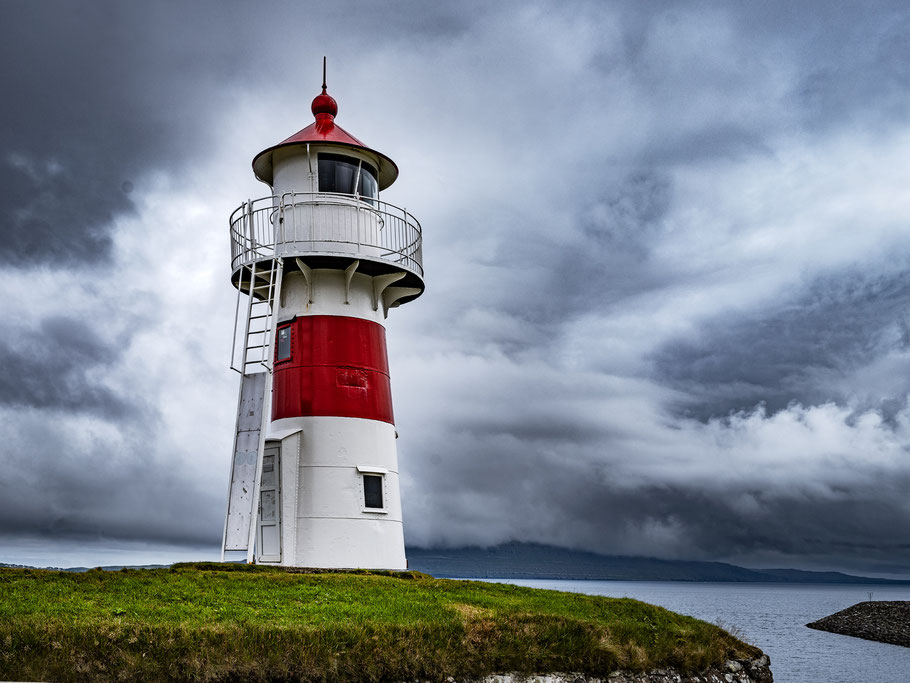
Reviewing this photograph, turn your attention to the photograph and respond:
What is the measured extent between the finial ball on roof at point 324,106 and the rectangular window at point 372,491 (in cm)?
957

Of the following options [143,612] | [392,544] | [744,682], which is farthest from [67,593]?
[744,682]

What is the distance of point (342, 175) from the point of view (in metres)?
23.8

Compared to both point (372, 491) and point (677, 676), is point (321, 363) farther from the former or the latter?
point (677, 676)

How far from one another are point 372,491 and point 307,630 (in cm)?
837

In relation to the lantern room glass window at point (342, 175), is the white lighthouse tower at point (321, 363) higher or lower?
lower

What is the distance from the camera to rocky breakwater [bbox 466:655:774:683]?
15.3m

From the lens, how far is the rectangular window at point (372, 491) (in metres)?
22.2

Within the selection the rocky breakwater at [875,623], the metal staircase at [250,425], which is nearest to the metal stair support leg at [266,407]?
the metal staircase at [250,425]

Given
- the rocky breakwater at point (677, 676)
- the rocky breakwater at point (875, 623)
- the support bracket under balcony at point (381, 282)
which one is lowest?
the rocky breakwater at point (677, 676)

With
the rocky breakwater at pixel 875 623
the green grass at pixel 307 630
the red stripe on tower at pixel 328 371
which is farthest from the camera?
the rocky breakwater at pixel 875 623

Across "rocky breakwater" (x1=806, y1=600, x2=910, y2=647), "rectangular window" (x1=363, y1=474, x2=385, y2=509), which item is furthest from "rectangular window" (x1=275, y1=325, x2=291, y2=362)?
"rocky breakwater" (x1=806, y1=600, x2=910, y2=647)

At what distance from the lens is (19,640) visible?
1245 centimetres

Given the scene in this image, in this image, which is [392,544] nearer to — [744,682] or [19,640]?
[744,682]

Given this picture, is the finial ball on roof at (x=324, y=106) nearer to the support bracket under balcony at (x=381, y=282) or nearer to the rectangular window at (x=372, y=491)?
the support bracket under balcony at (x=381, y=282)
